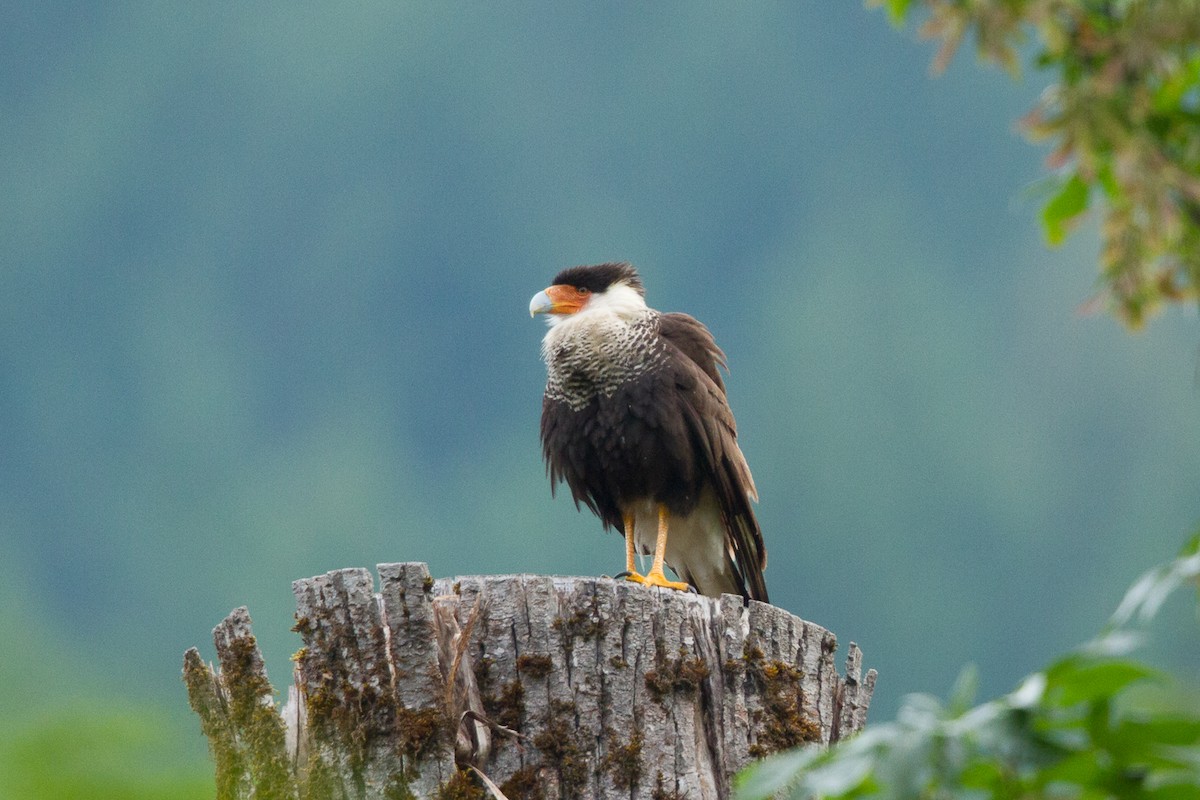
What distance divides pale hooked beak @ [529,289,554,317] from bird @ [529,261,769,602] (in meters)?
0.02

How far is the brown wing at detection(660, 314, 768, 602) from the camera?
5.67 meters

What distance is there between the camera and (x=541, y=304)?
638 centimetres

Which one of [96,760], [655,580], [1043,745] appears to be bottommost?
[1043,745]

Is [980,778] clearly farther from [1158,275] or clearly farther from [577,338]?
[577,338]

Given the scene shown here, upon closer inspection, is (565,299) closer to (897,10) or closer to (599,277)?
(599,277)

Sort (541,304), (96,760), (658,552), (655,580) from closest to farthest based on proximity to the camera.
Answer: (655,580), (658,552), (541,304), (96,760)

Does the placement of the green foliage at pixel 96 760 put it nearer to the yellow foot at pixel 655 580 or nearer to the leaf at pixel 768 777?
the yellow foot at pixel 655 580

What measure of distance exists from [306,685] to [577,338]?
9.24 feet

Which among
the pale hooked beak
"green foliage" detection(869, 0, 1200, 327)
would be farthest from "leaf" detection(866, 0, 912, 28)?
the pale hooked beak

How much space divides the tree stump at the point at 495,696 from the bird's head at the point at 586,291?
2972 mm

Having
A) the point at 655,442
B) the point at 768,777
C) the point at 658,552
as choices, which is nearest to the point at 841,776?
the point at 768,777

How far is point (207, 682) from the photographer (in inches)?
143

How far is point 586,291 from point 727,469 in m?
1.29

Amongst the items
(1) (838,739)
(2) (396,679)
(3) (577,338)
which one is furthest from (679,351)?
(2) (396,679)
